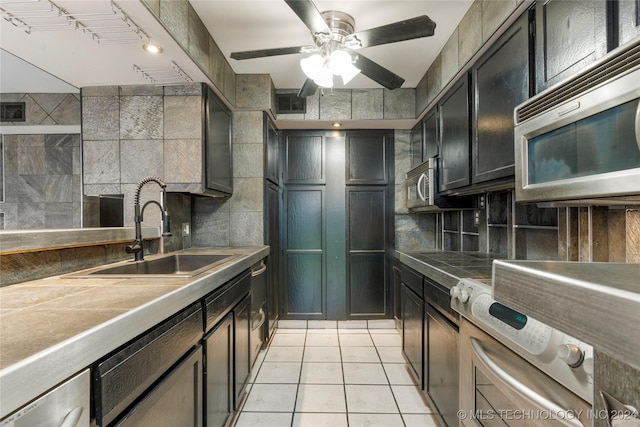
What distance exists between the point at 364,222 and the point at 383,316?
112 cm

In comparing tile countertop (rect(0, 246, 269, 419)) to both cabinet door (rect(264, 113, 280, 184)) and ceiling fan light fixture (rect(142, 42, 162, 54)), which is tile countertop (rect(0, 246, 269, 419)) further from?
cabinet door (rect(264, 113, 280, 184))

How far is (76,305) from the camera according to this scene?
2.91ft

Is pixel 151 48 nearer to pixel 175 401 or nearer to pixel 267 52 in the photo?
pixel 267 52

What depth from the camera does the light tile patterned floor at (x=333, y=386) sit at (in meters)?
1.87

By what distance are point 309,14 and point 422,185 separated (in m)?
1.73

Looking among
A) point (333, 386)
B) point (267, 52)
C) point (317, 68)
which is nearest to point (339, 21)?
point (317, 68)

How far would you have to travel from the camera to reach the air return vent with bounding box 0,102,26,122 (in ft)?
6.14

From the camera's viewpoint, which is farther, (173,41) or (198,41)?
(198,41)

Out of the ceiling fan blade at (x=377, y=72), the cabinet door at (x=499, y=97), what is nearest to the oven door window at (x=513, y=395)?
the cabinet door at (x=499, y=97)

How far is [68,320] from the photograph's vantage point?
0.75 metres

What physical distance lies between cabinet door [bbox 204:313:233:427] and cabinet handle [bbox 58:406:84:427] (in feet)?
2.40

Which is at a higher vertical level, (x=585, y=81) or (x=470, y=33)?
(x=470, y=33)

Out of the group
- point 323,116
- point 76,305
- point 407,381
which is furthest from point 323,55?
point 407,381

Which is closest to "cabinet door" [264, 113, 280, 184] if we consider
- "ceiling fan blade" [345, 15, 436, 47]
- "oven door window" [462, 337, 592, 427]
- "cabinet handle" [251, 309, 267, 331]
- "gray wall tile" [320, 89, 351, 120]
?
"gray wall tile" [320, 89, 351, 120]
